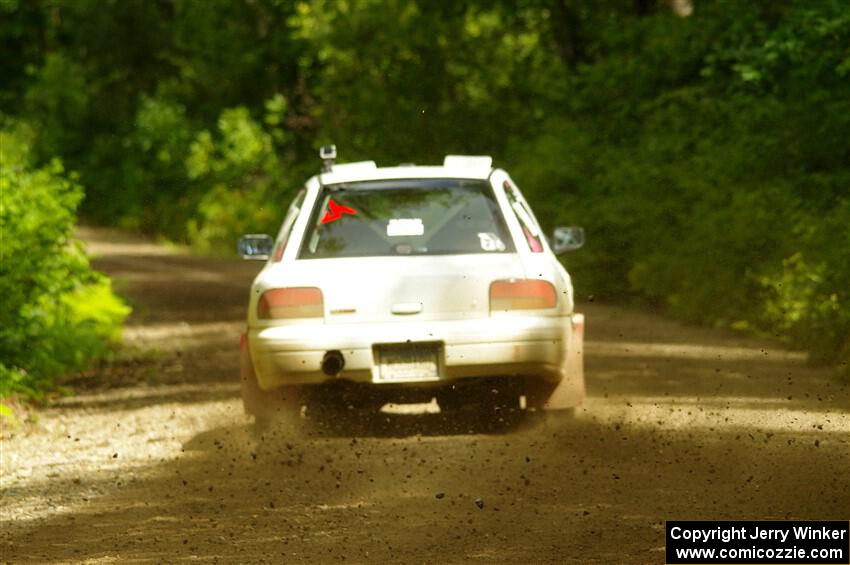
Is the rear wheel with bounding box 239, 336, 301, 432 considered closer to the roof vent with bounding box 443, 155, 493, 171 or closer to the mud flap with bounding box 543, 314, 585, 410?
the mud flap with bounding box 543, 314, 585, 410

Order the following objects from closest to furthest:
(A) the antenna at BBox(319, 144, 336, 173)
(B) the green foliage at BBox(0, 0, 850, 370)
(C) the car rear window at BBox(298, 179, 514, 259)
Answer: (C) the car rear window at BBox(298, 179, 514, 259)
(A) the antenna at BBox(319, 144, 336, 173)
(B) the green foliage at BBox(0, 0, 850, 370)

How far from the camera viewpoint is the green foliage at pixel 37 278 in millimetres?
13508

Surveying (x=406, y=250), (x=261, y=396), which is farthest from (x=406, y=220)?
(x=261, y=396)

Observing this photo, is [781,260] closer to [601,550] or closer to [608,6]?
[601,550]

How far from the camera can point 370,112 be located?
110 ft

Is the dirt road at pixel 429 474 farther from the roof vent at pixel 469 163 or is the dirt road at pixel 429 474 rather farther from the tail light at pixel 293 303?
the roof vent at pixel 469 163

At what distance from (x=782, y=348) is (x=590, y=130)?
1240cm

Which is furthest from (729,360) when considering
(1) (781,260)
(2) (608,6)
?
(2) (608,6)

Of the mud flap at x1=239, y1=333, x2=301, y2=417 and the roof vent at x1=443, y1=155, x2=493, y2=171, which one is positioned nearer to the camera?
the mud flap at x1=239, y1=333, x2=301, y2=417

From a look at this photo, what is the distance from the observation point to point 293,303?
1034 centimetres

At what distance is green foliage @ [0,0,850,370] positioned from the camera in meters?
19.2

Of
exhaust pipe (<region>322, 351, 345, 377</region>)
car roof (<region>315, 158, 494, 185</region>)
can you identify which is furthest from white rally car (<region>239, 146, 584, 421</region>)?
car roof (<region>315, 158, 494, 185</region>)

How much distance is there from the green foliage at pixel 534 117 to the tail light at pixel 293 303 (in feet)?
19.0

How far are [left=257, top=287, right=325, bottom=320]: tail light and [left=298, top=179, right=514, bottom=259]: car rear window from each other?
38 centimetres
